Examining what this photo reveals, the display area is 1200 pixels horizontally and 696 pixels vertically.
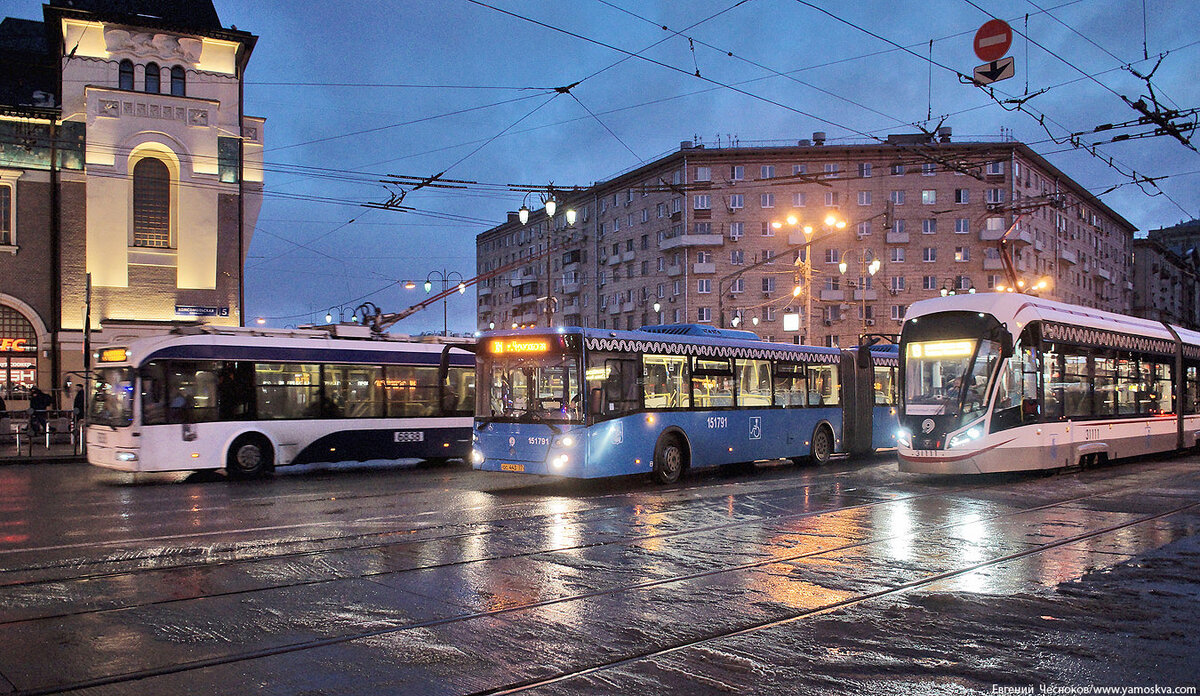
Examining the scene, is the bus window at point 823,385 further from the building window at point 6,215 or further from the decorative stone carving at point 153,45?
the building window at point 6,215

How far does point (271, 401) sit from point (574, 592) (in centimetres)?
1304

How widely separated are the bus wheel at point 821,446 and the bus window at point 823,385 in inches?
25.9

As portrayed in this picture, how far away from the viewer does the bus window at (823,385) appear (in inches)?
851

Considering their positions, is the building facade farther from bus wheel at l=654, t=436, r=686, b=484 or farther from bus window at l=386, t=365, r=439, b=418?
bus wheel at l=654, t=436, r=686, b=484

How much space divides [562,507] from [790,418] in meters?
8.41

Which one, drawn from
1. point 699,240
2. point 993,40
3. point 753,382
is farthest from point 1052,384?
point 699,240

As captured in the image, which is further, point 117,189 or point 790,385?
point 117,189

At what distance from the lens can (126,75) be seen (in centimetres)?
3497

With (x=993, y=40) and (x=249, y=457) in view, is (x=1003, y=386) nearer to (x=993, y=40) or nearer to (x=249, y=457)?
(x=993, y=40)

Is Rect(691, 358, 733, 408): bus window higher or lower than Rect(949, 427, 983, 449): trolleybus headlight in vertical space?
higher

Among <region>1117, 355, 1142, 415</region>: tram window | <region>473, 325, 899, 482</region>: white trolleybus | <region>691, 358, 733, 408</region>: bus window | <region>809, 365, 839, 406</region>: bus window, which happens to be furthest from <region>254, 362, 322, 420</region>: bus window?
<region>1117, 355, 1142, 415</region>: tram window

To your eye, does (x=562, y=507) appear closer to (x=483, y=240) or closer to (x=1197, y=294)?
(x=483, y=240)

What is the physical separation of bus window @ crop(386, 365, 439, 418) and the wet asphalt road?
580 centimetres

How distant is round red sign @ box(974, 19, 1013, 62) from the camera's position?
50.4ft
